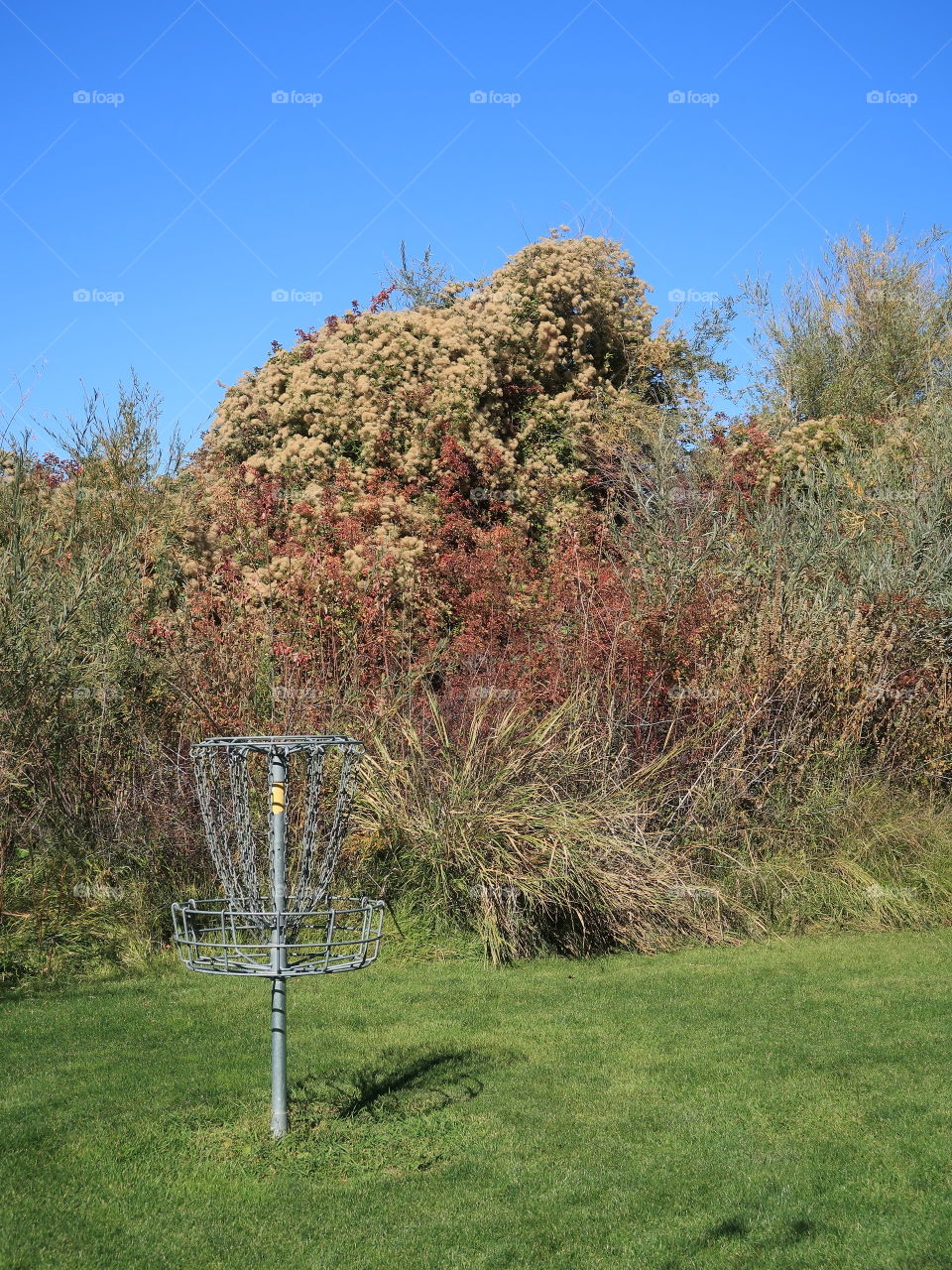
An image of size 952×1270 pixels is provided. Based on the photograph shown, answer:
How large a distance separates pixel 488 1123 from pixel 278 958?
1.23 metres

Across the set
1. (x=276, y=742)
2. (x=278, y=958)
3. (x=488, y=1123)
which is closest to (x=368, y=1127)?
(x=488, y=1123)

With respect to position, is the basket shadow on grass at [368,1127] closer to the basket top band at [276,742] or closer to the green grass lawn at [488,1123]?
the green grass lawn at [488,1123]

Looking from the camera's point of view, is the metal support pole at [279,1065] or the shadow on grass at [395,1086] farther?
the shadow on grass at [395,1086]

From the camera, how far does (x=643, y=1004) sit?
22.3 ft

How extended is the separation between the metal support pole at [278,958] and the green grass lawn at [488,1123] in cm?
15

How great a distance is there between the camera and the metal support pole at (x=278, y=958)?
14.3ft

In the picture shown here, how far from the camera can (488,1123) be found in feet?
15.9

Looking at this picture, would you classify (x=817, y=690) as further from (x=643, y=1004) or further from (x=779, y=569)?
(x=643, y=1004)

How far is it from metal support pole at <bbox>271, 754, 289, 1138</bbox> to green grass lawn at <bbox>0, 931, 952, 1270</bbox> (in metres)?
0.15

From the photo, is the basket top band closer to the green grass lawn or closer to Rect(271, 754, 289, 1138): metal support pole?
Rect(271, 754, 289, 1138): metal support pole

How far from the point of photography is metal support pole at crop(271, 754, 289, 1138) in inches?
172

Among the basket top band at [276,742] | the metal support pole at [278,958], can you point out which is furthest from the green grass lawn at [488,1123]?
the basket top band at [276,742]

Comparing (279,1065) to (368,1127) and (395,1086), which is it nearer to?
(368,1127)

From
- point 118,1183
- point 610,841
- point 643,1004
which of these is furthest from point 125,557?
point 118,1183
